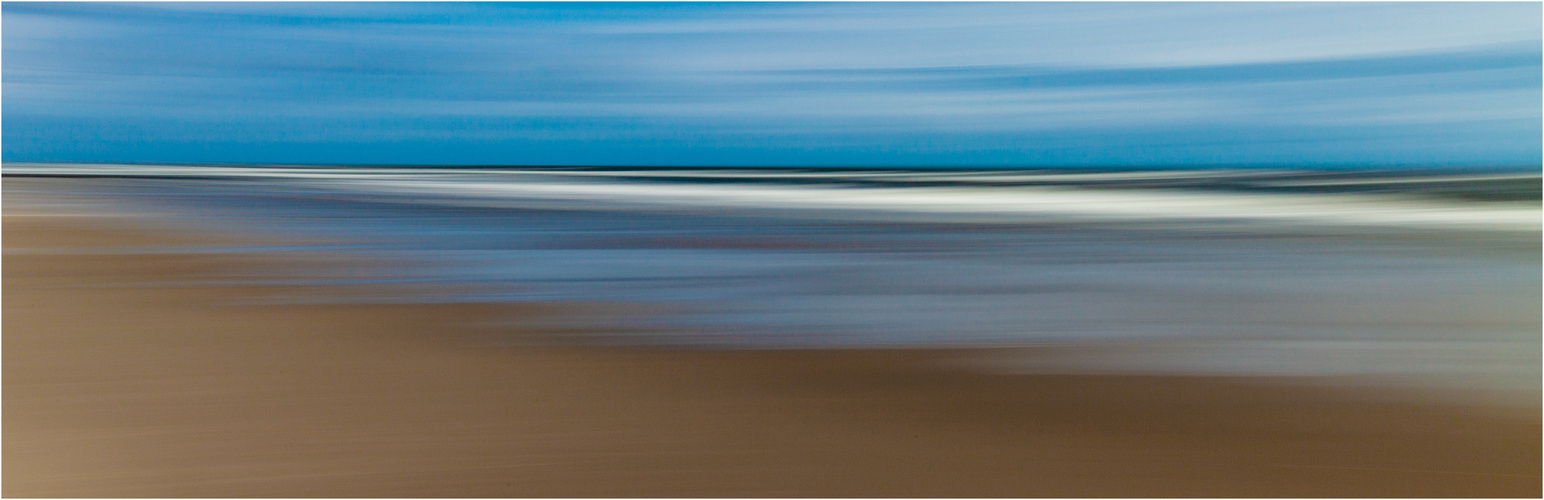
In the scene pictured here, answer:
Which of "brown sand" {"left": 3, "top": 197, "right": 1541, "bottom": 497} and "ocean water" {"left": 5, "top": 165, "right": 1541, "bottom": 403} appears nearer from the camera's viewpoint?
"brown sand" {"left": 3, "top": 197, "right": 1541, "bottom": 497}

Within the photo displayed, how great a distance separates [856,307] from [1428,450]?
1450 mm

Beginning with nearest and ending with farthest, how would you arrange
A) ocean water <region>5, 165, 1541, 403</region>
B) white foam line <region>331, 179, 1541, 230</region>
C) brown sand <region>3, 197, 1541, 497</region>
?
brown sand <region>3, 197, 1541, 497</region> < ocean water <region>5, 165, 1541, 403</region> < white foam line <region>331, 179, 1541, 230</region>

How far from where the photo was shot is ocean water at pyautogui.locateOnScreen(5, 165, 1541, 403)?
7.80ft

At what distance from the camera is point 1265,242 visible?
15.3 feet

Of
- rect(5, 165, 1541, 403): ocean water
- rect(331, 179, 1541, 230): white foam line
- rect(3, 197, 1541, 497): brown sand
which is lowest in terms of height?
rect(3, 197, 1541, 497): brown sand

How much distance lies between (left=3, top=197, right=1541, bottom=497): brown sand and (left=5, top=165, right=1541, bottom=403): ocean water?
248mm

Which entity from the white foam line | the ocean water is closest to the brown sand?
the ocean water

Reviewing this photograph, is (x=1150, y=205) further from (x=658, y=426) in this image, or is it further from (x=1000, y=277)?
(x=658, y=426)

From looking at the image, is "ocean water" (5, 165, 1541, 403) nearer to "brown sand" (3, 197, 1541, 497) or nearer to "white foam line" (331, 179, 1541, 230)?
"white foam line" (331, 179, 1541, 230)

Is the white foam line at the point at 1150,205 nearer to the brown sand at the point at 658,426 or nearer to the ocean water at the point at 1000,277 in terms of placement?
the ocean water at the point at 1000,277

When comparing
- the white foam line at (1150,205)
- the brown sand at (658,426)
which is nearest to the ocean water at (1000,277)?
the white foam line at (1150,205)

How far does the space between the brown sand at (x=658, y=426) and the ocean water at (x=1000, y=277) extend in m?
0.25

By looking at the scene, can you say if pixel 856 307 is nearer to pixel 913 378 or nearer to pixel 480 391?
pixel 913 378

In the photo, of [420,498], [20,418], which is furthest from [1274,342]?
[20,418]
